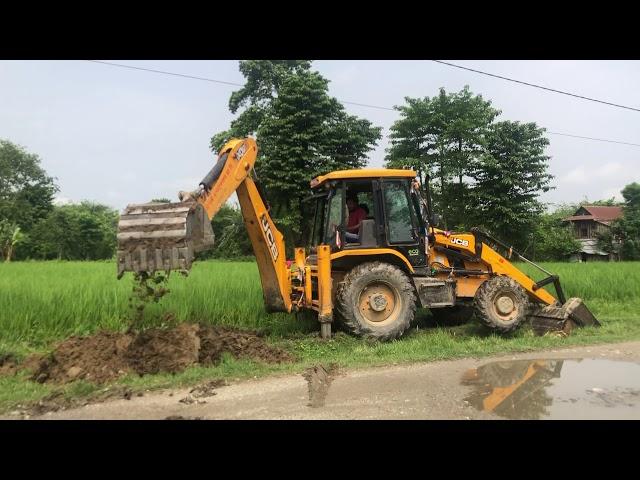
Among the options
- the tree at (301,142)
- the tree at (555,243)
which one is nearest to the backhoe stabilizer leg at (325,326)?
the tree at (301,142)

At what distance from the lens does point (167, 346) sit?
6512 millimetres

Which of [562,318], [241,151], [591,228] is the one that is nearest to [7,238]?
[241,151]

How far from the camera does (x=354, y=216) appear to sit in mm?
8508

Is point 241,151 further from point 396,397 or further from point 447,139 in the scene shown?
point 447,139

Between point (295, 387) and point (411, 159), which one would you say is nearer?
point (295, 387)

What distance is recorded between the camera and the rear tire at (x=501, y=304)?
848 centimetres

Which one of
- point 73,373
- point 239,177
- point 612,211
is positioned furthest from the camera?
point 612,211

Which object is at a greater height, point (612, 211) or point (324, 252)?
point (612, 211)

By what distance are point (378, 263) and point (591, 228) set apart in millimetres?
48141

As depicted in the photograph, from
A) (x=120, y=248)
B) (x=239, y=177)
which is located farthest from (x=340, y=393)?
(x=239, y=177)

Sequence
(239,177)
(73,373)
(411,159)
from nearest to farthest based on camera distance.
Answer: (73,373)
(239,177)
(411,159)

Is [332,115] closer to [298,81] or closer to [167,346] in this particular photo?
[298,81]

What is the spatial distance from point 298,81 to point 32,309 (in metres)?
17.0

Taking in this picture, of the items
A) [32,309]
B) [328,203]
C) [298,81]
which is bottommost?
[32,309]
